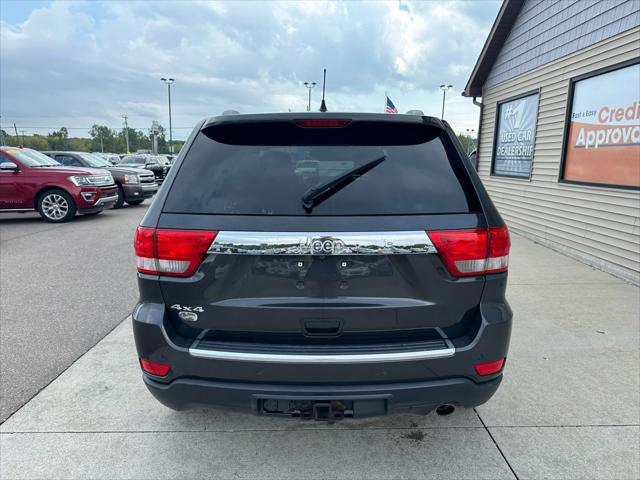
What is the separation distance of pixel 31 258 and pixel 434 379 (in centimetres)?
696

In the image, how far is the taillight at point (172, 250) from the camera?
1889 millimetres

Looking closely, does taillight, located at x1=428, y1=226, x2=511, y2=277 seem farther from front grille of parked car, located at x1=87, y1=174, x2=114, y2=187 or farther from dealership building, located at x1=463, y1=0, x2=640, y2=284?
front grille of parked car, located at x1=87, y1=174, x2=114, y2=187

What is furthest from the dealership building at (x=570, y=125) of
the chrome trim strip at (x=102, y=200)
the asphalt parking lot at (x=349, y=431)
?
the chrome trim strip at (x=102, y=200)

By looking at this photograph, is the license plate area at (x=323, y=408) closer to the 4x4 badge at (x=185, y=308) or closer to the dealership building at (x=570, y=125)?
the 4x4 badge at (x=185, y=308)

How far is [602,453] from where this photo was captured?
7.81 ft

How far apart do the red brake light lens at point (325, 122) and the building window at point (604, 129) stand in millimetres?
5519

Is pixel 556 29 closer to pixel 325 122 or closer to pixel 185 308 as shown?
pixel 325 122

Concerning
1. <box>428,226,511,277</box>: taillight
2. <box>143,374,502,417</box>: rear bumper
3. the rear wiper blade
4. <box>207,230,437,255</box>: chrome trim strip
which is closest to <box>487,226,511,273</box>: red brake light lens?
<box>428,226,511,277</box>: taillight

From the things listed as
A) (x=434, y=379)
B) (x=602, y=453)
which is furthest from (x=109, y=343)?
(x=602, y=453)

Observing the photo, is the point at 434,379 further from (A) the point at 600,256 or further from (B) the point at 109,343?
(A) the point at 600,256

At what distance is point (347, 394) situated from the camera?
1899 mm

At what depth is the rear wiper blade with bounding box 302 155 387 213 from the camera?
1.92 metres

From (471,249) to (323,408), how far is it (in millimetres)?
996

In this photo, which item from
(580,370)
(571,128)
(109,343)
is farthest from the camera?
(571,128)
